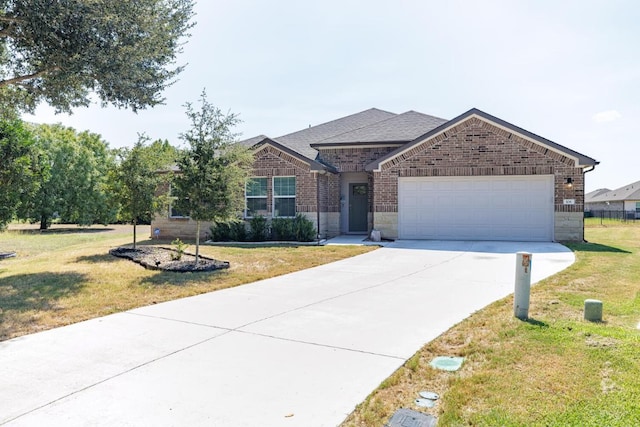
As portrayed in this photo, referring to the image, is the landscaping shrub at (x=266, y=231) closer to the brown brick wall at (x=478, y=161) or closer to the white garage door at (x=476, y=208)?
the brown brick wall at (x=478, y=161)

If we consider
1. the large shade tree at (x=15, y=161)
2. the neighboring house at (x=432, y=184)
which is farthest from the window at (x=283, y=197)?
the large shade tree at (x=15, y=161)

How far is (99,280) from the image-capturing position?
862 cm

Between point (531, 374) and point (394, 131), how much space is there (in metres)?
15.9

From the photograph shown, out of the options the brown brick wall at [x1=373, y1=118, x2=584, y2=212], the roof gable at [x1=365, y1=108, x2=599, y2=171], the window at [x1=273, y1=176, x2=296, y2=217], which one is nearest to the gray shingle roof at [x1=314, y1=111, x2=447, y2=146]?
the roof gable at [x1=365, y1=108, x2=599, y2=171]

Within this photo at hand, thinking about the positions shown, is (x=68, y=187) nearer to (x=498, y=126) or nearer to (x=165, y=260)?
(x=165, y=260)

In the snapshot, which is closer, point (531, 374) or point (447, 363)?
point (531, 374)

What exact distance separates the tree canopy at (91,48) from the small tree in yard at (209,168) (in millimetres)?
1943

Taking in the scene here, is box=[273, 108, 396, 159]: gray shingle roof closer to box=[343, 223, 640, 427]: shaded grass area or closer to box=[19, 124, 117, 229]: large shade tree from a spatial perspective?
box=[19, 124, 117, 229]: large shade tree

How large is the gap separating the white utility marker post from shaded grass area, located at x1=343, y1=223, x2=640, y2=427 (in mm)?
130

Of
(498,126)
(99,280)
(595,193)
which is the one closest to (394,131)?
(498,126)

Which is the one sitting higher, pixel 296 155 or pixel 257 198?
pixel 296 155

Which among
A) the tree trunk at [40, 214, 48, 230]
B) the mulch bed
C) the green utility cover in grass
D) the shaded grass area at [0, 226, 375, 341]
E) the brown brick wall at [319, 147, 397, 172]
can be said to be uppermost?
the brown brick wall at [319, 147, 397, 172]

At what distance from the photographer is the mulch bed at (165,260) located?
391 inches

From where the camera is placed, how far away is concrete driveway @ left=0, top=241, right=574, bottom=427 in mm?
3264
